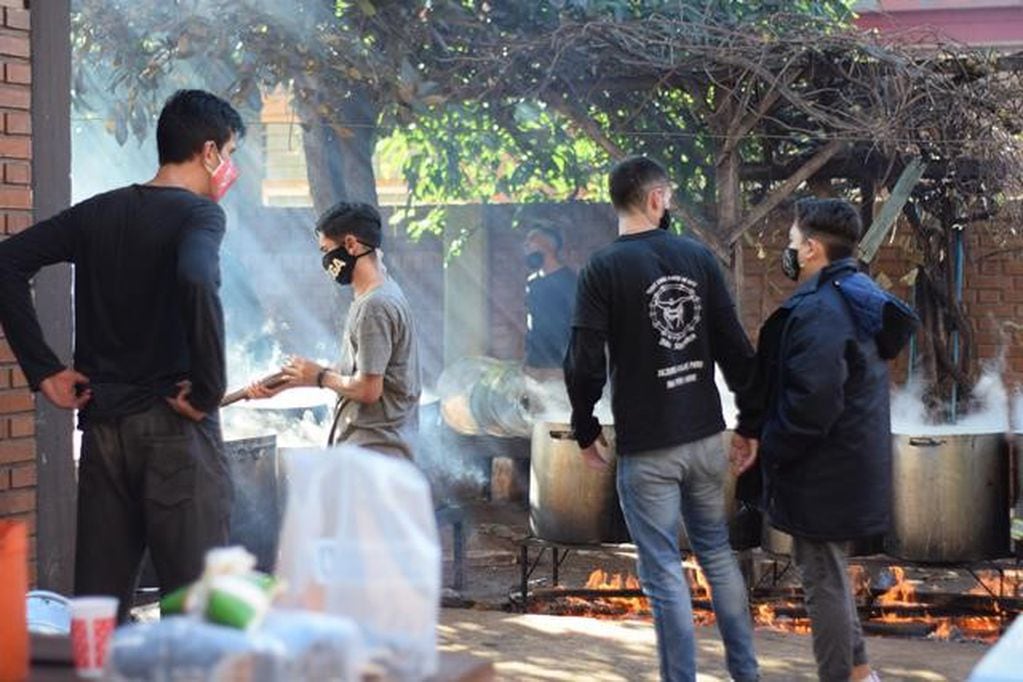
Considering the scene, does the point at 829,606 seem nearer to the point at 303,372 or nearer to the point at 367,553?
the point at 303,372

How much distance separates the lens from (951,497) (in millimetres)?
7758

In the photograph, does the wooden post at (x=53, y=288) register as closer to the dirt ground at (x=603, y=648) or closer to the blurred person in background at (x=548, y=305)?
the dirt ground at (x=603, y=648)

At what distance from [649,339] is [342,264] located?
117cm

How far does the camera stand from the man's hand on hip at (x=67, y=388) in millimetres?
4551

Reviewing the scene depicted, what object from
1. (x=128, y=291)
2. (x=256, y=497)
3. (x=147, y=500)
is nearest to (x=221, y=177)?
(x=128, y=291)

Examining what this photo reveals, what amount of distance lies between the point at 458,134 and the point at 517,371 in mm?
1699

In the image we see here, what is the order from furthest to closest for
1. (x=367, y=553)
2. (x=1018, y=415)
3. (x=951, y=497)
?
(x=1018, y=415) → (x=951, y=497) → (x=367, y=553)

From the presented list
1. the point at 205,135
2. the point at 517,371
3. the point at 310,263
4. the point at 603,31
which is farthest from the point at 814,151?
the point at 205,135

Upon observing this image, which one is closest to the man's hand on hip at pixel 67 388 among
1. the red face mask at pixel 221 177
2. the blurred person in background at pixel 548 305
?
the red face mask at pixel 221 177

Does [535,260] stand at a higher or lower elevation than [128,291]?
higher

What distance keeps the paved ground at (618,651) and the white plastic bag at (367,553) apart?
171 inches

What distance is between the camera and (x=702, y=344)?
234 inches

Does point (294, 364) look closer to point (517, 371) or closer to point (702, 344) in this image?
point (702, 344)

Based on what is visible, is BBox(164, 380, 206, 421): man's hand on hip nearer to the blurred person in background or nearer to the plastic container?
the plastic container
